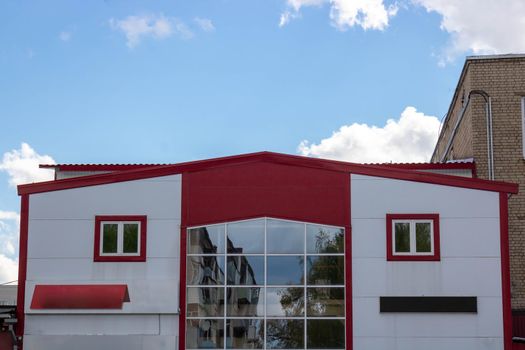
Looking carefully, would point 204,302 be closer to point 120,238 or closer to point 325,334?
point 120,238

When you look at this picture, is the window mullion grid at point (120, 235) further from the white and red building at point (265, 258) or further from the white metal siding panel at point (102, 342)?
the white metal siding panel at point (102, 342)

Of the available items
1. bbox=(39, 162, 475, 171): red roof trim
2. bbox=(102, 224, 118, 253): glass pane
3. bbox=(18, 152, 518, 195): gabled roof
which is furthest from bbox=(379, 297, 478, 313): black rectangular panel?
bbox=(102, 224, 118, 253): glass pane

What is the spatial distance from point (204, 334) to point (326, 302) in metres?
3.09

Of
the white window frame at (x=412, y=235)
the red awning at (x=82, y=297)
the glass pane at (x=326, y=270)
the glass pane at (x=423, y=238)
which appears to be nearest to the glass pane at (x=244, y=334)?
the glass pane at (x=326, y=270)

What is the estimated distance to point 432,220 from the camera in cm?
2052

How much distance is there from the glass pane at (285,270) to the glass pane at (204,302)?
1.31 metres

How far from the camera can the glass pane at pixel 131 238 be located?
20.6 metres

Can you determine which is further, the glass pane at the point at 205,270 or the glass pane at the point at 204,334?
the glass pane at the point at 205,270

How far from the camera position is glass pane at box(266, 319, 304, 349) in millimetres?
20141

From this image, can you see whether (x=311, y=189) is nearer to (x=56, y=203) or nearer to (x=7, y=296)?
(x=56, y=203)

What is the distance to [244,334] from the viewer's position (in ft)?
66.3

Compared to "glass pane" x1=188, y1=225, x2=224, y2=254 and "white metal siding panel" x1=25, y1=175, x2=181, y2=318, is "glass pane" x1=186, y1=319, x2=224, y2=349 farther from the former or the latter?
"glass pane" x1=188, y1=225, x2=224, y2=254

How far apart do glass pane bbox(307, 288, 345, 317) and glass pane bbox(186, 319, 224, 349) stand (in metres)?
2.25

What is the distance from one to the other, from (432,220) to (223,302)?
18.2ft
